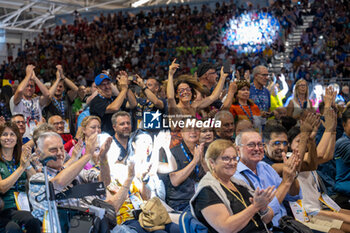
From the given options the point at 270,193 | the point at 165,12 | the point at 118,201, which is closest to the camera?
the point at 270,193

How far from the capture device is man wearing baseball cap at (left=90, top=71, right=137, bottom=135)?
4672 millimetres

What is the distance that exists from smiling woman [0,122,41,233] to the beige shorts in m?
2.08

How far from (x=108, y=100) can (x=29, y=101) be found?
3.65 feet

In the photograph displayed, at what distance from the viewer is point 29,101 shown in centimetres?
539

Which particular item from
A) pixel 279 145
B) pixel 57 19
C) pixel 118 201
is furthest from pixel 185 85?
pixel 57 19

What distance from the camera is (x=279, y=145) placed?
3764 millimetres

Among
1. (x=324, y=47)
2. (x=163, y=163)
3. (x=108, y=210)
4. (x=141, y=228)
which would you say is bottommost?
(x=141, y=228)

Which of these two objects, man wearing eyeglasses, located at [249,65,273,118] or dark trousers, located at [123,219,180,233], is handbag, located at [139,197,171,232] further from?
man wearing eyeglasses, located at [249,65,273,118]

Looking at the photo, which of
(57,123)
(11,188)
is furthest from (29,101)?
(11,188)

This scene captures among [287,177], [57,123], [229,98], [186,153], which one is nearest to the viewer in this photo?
[287,177]

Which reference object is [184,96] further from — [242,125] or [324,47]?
[324,47]

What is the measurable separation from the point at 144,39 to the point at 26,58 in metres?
4.99

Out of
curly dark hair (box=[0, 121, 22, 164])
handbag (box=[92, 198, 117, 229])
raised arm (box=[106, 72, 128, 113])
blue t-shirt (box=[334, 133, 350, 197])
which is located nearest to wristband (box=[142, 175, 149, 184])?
handbag (box=[92, 198, 117, 229])

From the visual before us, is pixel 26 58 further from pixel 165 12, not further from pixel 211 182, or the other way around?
pixel 211 182
